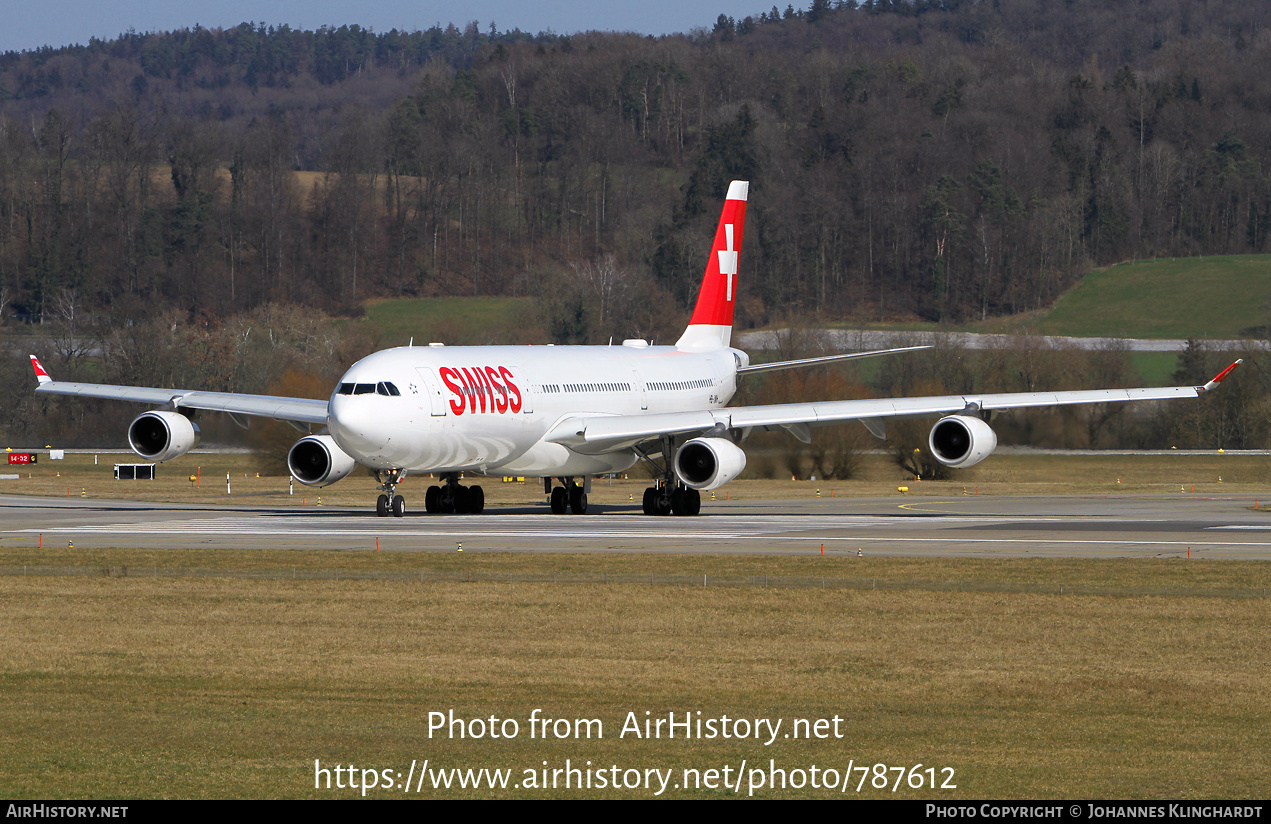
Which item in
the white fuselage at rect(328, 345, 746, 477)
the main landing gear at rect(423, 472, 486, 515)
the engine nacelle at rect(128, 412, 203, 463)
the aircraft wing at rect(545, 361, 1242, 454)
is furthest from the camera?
the main landing gear at rect(423, 472, 486, 515)

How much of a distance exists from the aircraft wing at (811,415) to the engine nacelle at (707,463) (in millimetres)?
894

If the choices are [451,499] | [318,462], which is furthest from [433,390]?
[451,499]

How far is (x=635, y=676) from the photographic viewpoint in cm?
1672

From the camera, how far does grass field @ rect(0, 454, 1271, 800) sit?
12.3m

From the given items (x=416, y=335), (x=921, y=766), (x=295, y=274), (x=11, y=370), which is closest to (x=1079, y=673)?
(x=921, y=766)

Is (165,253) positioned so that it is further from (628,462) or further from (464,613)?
(464,613)

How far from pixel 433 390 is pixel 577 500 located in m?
7.43

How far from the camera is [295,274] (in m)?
162

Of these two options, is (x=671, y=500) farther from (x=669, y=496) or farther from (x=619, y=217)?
(x=619, y=217)

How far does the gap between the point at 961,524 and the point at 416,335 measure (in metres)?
101

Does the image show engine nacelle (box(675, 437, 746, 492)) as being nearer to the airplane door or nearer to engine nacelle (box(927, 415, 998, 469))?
engine nacelle (box(927, 415, 998, 469))

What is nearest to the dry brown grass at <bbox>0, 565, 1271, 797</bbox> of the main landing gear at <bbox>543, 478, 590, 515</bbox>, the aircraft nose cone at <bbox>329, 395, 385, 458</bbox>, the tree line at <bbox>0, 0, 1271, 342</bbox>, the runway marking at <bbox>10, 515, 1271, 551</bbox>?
the runway marking at <bbox>10, 515, 1271, 551</bbox>

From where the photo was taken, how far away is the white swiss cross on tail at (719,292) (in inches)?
1982

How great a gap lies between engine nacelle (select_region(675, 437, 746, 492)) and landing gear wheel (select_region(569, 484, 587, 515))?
475 cm
